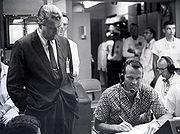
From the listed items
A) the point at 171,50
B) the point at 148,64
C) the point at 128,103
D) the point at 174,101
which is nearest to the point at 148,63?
the point at 148,64

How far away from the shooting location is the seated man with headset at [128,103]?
7.37 ft

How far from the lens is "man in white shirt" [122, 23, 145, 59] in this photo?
20.3 feet

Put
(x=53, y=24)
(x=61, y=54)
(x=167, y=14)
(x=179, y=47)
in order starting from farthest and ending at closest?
(x=167, y=14) < (x=179, y=47) < (x=61, y=54) < (x=53, y=24)

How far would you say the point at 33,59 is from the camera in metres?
2.11

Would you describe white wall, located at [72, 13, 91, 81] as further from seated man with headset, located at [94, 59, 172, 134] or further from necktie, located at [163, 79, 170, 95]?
seated man with headset, located at [94, 59, 172, 134]

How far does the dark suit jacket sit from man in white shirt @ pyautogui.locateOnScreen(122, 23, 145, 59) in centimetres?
415

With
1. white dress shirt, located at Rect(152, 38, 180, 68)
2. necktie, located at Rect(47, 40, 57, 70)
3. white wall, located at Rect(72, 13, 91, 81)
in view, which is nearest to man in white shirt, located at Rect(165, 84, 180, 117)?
necktie, located at Rect(47, 40, 57, 70)

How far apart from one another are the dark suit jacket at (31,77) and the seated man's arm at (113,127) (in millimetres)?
357

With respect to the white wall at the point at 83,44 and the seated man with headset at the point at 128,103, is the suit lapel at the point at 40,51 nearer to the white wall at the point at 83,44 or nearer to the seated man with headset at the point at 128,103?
the seated man with headset at the point at 128,103

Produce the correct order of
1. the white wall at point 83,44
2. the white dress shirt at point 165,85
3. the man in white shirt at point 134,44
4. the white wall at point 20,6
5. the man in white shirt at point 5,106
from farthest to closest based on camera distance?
1. the man in white shirt at point 134,44
2. the white wall at point 83,44
3. the white wall at point 20,6
4. the white dress shirt at point 165,85
5. the man in white shirt at point 5,106

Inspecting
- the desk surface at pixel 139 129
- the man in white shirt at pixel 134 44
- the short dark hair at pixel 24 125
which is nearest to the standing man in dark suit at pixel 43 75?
→ the short dark hair at pixel 24 125

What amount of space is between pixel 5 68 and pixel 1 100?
Answer: 26 cm

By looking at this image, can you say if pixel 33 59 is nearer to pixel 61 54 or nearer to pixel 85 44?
pixel 61 54

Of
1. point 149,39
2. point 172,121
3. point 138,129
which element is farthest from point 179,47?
point 172,121
